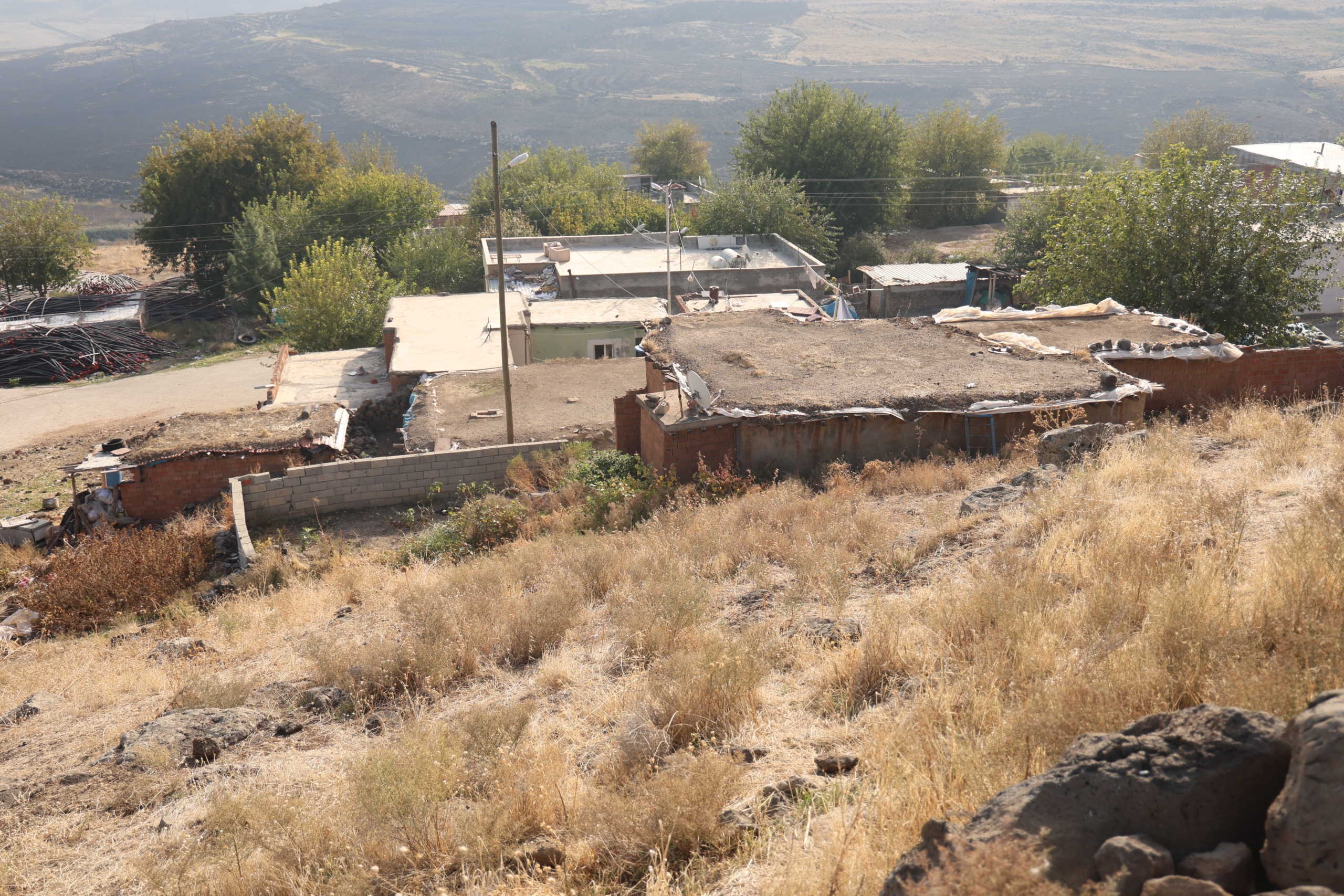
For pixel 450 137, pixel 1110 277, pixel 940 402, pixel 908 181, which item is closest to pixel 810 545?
pixel 940 402

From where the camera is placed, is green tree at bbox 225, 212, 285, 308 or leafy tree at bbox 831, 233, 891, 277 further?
leafy tree at bbox 831, 233, 891, 277

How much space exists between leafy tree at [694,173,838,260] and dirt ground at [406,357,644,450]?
60.4ft

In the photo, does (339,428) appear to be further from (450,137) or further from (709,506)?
(450,137)

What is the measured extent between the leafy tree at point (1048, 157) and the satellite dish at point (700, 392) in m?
62.5

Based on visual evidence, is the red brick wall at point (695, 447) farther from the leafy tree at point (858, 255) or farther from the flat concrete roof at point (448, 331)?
the leafy tree at point (858, 255)

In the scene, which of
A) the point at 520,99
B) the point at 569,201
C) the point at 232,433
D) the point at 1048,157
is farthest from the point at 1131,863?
the point at 520,99

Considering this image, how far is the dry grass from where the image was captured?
3.62m

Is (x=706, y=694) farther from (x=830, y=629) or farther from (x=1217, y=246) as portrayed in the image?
(x=1217, y=246)

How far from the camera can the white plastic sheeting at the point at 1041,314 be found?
15117 mm

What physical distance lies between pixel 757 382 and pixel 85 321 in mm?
36942

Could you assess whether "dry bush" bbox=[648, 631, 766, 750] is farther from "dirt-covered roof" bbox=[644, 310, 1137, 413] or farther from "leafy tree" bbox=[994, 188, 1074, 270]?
"leafy tree" bbox=[994, 188, 1074, 270]

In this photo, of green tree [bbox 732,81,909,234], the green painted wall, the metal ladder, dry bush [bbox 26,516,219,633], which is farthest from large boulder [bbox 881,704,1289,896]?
green tree [bbox 732,81,909,234]

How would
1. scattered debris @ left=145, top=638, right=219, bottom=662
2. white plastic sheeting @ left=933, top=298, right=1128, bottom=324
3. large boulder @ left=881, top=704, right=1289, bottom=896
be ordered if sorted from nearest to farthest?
large boulder @ left=881, top=704, right=1289, bottom=896 < scattered debris @ left=145, top=638, right=219, bottom=662 < white plastic sheeting @ left=933, top=298, right=1128, bottom=324

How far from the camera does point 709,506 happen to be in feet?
33.7
